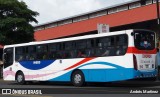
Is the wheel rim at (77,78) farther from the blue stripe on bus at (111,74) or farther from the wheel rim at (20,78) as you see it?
the wheel rim at (20,78)

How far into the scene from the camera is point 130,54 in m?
18.1

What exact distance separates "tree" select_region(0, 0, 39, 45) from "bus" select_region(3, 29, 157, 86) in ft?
47.4

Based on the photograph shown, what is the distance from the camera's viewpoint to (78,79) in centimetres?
2061

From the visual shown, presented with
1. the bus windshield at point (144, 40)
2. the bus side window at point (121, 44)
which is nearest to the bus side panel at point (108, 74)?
the bus side window at point (121, 44)

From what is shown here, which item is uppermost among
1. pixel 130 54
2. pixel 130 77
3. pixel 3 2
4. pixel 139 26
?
pixel 3 2

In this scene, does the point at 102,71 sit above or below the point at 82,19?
below

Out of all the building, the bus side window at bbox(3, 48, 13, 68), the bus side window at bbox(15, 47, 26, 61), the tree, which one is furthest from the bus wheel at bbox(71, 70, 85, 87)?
the tree

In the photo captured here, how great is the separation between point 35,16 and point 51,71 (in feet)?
71.0

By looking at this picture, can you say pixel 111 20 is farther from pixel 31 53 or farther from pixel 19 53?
pixel 31 53

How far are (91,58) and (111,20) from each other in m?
22.7

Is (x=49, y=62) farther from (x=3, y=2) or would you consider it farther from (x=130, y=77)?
(x=3, y=2)

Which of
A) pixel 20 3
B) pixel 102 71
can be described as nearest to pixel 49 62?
pixel 102 71

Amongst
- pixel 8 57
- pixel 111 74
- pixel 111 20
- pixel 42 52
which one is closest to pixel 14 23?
pixel 111 20

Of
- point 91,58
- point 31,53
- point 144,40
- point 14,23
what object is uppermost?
point 14,23
